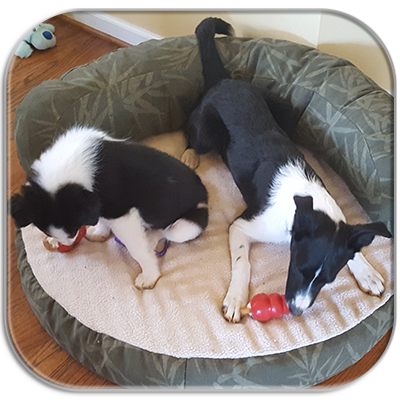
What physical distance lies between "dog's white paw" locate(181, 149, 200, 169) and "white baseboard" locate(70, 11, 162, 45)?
51.5 inches

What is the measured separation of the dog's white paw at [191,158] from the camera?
2.85 metres

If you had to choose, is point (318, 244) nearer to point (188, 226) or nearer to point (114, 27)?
point (188, 226)

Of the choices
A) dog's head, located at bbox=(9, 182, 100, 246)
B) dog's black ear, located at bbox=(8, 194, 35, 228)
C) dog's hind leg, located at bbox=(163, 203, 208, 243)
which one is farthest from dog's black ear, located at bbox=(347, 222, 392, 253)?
dog's black ear, located at bbox=(8, 194, 35, 228)

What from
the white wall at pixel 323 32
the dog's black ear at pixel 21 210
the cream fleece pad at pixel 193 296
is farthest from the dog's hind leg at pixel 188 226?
the white wall at pixel 323 32

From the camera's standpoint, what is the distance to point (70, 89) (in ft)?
8.84

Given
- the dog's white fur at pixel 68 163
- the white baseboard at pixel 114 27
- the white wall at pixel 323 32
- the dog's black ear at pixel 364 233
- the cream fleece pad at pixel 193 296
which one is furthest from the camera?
the white baseboard at pixel 114 27

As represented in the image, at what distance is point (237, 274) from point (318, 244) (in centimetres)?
57

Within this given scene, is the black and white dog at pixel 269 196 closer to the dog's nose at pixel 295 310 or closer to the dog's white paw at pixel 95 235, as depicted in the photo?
the dog's nose at pixel 295 310

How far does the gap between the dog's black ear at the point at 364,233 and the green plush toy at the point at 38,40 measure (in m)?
3.15

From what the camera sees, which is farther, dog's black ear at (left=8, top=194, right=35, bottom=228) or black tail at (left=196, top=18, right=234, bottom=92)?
black tail at (left=196, top=18, right=234, bottom=92)

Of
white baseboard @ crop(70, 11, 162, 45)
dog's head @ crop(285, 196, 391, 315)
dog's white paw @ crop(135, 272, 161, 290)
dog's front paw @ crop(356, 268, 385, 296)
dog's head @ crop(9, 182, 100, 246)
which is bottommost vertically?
dog's front paw @ crop(356, 268, 385, 296)

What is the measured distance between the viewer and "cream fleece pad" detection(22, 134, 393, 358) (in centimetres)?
200

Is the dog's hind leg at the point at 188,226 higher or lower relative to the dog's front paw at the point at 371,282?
higher

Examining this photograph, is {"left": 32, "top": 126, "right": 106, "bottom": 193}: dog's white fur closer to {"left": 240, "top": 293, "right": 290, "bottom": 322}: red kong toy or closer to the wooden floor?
the wooden floor
